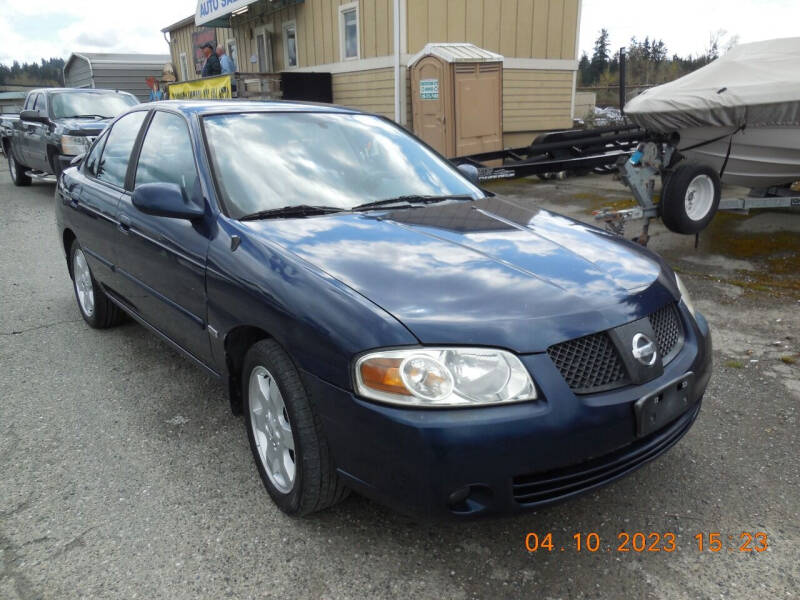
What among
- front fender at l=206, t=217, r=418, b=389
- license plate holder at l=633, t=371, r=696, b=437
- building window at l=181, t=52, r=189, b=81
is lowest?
license plate holder at l=633, t=371, r=696, b=437

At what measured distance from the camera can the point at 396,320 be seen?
201 centimetres

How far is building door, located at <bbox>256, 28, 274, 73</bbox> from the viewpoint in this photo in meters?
17.0

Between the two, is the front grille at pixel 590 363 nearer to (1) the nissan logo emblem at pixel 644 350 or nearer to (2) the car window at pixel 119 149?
(1) the nissan logo emblem at pixel 644 350

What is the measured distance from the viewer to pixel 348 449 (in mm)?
2086

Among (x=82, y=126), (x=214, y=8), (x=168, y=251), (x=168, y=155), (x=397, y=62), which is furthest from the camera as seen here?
(x=214, y=8)

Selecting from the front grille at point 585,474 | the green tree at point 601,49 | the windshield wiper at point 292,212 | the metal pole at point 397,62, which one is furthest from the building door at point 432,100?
the green tree at point 601,49

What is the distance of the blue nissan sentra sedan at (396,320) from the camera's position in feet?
6.44

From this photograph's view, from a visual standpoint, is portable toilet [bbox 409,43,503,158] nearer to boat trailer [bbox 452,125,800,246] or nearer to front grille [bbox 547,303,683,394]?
boat trailer [bbox 452,125,800,246]

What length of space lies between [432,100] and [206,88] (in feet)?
20.6

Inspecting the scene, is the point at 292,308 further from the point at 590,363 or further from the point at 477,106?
the point at 477,106

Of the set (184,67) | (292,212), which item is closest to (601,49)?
→ (184,67)

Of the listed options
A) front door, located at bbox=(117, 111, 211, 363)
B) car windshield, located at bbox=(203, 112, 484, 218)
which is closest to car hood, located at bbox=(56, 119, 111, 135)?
front door, located at bbox=(117, 111, 211, 363)

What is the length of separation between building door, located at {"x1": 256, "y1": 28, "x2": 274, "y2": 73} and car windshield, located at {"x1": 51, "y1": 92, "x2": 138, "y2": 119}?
20.9ft

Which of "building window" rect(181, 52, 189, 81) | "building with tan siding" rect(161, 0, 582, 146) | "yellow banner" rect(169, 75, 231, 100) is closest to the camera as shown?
"building with tan siding" rect(161, 0, 582, 146)
